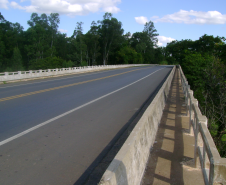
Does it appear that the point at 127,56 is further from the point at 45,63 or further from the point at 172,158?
the point at 172,158

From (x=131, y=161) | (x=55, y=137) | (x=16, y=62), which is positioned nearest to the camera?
(x=131, y=161)

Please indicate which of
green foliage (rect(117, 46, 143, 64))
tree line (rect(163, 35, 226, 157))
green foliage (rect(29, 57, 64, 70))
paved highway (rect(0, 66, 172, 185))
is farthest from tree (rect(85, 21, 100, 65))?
paved highway (rect(0, 66, 172, 185))

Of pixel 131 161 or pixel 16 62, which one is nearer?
pixel 131 161

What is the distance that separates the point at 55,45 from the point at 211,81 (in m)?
81.4

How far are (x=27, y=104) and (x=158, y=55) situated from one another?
136 metres

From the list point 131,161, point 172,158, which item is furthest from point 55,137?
point 131,161

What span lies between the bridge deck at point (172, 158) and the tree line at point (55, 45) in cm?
6716

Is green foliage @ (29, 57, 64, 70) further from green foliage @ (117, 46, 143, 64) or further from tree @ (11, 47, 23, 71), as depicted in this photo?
green foliage @ (117, 46, 143, 64)

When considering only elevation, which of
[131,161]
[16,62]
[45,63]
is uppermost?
[16,62]

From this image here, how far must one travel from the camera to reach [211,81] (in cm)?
2017

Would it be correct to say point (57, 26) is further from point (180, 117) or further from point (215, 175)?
point (215, 175)

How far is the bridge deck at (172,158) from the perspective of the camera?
4.62 metres

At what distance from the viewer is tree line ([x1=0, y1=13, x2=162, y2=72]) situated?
240ft

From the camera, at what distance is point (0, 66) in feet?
228
